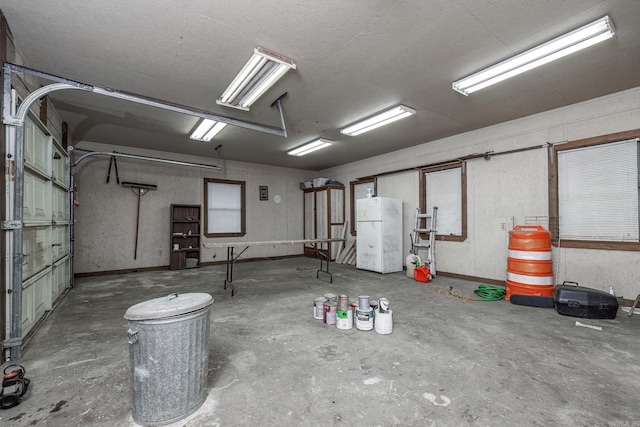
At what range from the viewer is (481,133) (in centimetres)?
512

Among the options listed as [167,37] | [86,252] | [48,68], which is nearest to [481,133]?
[167,37]

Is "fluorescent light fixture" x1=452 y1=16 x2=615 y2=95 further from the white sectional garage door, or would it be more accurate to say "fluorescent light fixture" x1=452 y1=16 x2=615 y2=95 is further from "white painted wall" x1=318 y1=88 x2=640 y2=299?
the white sectional garage door

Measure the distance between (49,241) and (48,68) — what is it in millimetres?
2052

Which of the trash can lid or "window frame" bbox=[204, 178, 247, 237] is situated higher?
"window frame" bbox=[204, 178, 247, 237]

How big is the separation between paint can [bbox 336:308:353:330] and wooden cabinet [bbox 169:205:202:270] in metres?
5.12

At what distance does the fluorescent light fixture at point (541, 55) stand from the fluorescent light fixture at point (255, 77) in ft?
7.23

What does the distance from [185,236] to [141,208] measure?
1.20m

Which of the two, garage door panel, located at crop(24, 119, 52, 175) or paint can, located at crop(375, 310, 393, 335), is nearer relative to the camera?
garage door panel, located at crop(24, 119, 52, 175)

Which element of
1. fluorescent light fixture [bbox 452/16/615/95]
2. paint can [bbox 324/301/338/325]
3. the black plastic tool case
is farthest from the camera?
the black plastic tool case

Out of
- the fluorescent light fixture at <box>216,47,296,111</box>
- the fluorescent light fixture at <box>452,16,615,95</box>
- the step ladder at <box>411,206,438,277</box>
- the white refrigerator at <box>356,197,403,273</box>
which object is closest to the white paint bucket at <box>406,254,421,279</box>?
the step ladder at <box>411,206,438,277</box>

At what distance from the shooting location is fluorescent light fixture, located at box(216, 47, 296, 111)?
2809 mm

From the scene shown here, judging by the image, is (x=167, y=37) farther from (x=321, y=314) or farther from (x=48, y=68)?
(x=321, y=314)

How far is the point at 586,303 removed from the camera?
323 cm

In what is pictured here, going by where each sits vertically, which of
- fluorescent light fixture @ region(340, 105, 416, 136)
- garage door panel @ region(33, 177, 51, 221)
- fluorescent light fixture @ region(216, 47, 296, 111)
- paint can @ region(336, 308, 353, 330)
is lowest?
paint can @ region(336, 308, 353, 330)
